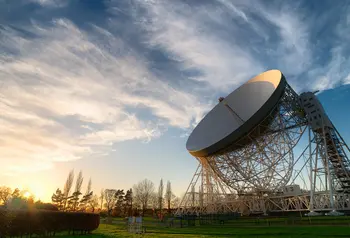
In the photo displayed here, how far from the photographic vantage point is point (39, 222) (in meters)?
15.8

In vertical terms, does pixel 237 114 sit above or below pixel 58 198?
above

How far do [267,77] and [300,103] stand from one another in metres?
4.93

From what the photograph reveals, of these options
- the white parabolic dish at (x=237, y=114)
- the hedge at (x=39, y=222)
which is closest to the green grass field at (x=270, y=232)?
the hedge at (x=39, y=222)

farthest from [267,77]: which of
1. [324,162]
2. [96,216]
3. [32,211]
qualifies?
[32,211]

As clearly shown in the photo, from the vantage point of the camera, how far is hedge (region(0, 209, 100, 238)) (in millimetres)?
13817

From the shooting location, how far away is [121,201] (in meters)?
68.4

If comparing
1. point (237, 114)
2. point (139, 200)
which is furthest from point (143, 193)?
point (237, 114)

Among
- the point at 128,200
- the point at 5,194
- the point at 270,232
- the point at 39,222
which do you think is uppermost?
the point at 5,194

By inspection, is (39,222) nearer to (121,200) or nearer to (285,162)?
(285,162)

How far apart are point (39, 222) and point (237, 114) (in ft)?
71.4

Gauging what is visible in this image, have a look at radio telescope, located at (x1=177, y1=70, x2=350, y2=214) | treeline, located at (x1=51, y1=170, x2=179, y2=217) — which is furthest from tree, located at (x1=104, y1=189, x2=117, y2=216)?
radio telescope, located at (x1=177, y1=70, x2=350, y2=214)

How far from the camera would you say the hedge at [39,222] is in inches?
544

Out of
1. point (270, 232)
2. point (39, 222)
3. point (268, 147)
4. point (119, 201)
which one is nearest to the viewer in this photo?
point (39, 222)

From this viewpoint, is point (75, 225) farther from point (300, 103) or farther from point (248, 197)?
point (300, 103)
